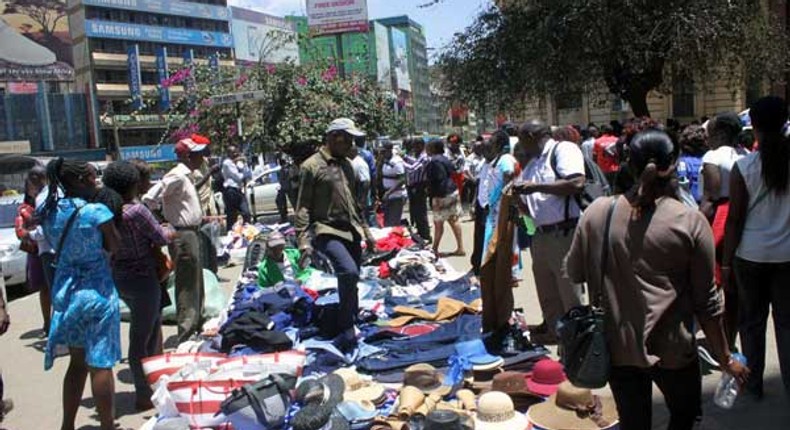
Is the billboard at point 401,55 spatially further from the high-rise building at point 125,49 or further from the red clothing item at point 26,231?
the red clothing item at point 26,231

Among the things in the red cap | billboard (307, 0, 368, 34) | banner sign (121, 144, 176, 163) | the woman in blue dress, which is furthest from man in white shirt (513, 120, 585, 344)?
banner sign (121, 144, 176, 163)

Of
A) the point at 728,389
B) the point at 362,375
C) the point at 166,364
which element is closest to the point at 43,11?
the point at 166,364

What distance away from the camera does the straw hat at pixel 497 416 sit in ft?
14.0

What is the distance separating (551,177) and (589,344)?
2.87 m

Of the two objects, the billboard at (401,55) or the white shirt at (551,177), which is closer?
the white shirt at (551,177)

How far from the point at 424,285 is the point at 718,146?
3964 millimetres

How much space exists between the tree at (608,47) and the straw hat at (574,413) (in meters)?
16.5

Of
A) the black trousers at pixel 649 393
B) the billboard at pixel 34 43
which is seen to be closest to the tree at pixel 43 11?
the billboard at pixel 34 43

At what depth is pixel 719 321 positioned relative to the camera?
2916mm

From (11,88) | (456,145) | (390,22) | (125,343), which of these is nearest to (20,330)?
(125,343)

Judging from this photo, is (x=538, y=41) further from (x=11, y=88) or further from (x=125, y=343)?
(x=11, y=88)

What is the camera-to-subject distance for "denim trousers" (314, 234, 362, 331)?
6.13 m

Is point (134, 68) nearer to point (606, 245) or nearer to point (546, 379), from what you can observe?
point (546, 379)

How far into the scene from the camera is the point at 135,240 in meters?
5.32
